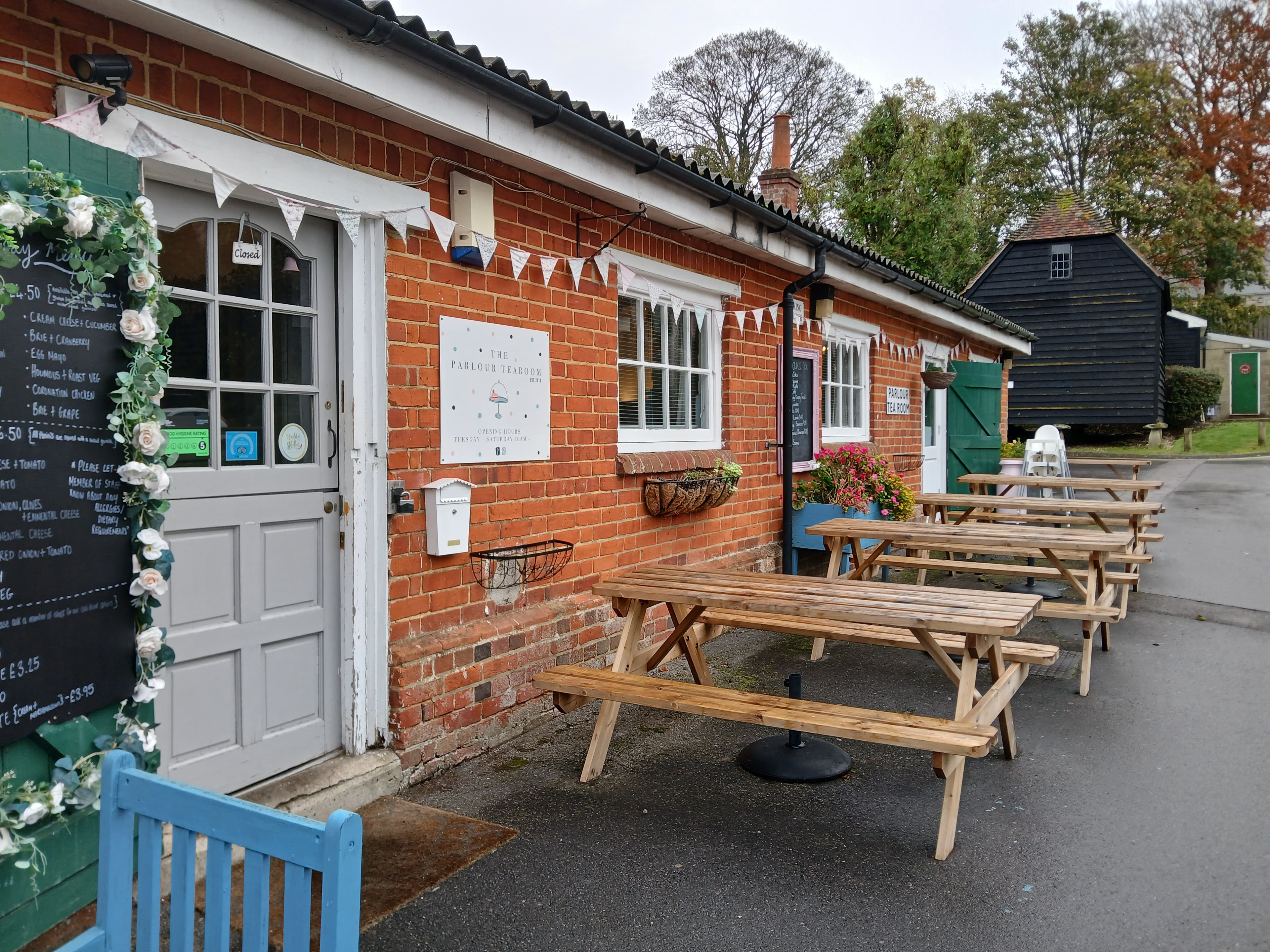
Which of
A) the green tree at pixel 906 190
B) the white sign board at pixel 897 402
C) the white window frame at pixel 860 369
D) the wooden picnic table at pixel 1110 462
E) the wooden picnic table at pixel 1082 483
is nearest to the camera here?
the white window frame at pixel 860 369

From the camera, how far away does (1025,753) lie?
13.7 ft

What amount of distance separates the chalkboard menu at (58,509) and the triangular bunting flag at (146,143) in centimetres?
58

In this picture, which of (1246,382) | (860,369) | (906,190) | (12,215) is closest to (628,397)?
(12,215)

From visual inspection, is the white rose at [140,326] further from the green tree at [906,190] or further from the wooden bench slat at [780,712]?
the green tree at [906,190]

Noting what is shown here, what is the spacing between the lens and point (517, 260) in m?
4.31

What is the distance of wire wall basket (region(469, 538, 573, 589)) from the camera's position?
4.18m

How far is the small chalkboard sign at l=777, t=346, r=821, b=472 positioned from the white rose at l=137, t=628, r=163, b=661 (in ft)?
17.8

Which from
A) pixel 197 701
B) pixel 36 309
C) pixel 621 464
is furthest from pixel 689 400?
pixel 36 309

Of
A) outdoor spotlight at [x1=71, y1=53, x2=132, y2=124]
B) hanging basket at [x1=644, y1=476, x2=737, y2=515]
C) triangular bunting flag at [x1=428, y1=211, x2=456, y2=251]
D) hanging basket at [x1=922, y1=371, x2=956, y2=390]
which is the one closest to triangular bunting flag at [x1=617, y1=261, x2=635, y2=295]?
hanging basket at [x1=644, y1=476, x2=737, y2=515]

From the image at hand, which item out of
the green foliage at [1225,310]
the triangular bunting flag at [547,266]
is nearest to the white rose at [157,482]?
the triangular bunting flag at [547,266]

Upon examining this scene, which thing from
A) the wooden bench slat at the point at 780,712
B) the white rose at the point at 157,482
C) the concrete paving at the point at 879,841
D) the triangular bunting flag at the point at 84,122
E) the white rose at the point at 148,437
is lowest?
the concrete paving at the point at 879,841

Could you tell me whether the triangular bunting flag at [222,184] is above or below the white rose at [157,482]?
above

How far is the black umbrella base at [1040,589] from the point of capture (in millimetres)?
7367

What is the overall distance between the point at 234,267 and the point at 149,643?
1.43m
